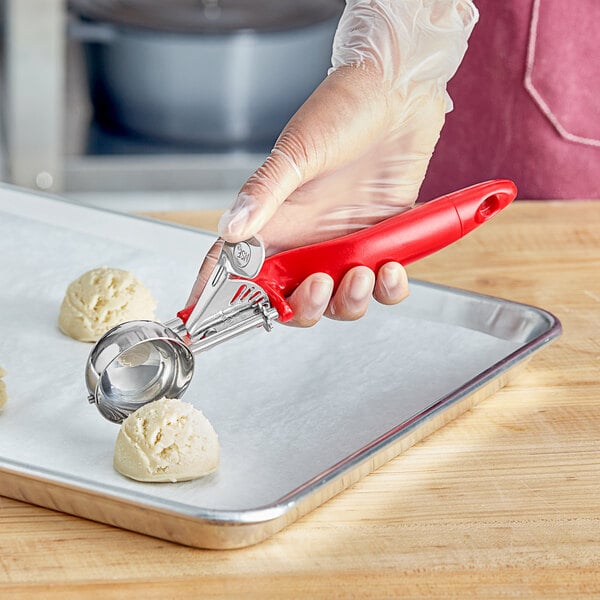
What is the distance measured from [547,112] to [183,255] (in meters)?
0.48

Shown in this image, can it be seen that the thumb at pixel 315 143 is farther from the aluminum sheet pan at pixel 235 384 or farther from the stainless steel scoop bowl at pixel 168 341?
the aluminum sheet pan at pixel 235 384

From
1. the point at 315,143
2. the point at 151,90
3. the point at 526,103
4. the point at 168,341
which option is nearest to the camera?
the point at 168,341

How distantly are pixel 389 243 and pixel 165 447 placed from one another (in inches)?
10.3

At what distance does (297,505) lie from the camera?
776mm

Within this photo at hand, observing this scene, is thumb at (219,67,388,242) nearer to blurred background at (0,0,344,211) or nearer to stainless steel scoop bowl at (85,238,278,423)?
stainless steel scoop bowl at (85,238,278,423)

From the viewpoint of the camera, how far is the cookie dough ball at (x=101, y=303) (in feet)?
3.63

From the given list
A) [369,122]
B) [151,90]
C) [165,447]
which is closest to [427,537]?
[165,447]

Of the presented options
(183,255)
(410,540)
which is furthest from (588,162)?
(410,540)

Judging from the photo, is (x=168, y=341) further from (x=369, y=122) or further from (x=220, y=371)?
(x=369, y=122)

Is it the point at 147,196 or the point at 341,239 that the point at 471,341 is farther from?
the point at 147,196

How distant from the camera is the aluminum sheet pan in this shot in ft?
2.58

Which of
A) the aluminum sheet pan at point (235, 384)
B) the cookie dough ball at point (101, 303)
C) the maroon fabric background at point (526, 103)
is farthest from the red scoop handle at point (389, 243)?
the maroon fabric background at point (526, 103)

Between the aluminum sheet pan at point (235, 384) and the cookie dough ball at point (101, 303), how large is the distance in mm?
20

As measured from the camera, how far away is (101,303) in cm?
112
